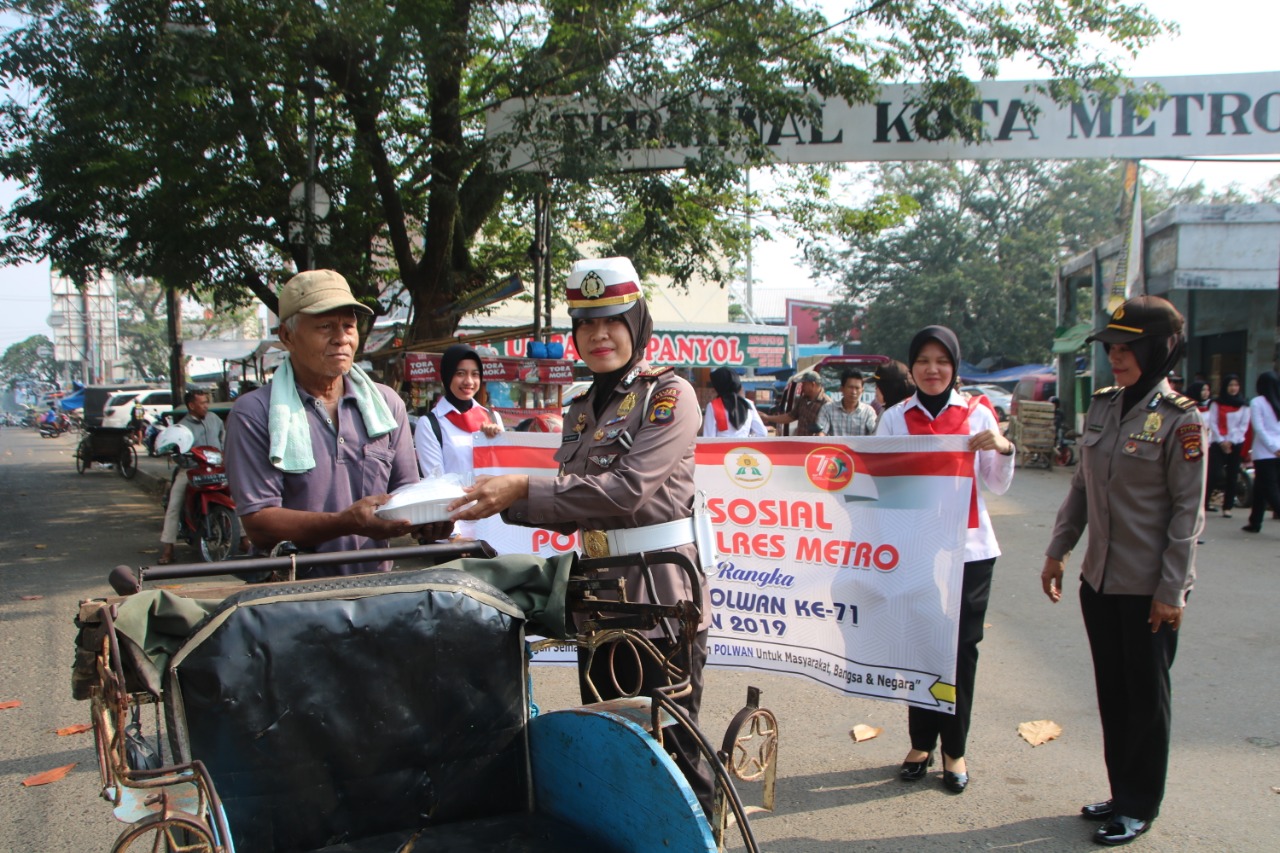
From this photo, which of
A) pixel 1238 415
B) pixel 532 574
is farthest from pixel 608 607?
pixel 1238 415

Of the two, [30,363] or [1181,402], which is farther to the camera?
[30,363]

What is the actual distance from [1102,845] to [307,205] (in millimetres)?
9712

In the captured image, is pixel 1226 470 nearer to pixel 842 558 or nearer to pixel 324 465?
pixel 842 558

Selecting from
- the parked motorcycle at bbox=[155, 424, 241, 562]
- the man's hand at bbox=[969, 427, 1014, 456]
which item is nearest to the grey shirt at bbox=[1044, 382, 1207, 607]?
the man's hand at bbox=[969, 427, 1014, 456]

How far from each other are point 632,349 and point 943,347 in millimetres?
1764

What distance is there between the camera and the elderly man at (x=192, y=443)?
956cm

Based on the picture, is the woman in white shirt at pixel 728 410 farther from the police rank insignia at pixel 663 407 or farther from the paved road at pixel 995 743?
Answer: the police rank insignia at pixel 663 407

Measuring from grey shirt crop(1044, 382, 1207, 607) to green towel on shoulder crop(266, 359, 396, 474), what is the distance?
8.29 ft

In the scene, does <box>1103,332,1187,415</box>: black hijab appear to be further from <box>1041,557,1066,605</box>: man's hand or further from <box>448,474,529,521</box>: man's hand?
<box>448,474,529,521</box>: man's hand

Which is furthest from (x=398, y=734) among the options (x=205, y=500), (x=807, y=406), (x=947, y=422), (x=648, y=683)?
(x=807, y=406)

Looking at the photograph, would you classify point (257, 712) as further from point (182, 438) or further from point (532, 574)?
point (182, 438)

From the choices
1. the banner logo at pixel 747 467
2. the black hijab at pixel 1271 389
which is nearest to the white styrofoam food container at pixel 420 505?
the banner logo at pixel 747 467

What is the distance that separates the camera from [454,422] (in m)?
5.99

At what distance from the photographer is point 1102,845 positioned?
3.50 m
